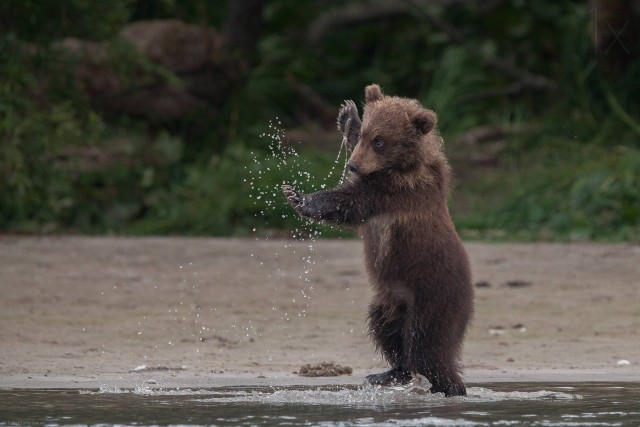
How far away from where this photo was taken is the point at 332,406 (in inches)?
250

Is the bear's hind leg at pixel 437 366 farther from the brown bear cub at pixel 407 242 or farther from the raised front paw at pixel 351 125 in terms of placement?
the raised front paw at pixel 351 125

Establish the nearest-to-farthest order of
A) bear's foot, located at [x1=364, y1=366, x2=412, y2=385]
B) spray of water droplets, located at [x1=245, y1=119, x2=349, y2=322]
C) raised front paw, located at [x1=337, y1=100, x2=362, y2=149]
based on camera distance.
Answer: bear's foot, located at [x1=364, y1=366, x2=412, y2=385], raised front paw, located at [x1=337, y1=100, x2=362, y2=149], spray of water droplets, located at [x1=245, y1=119, x2=349, y2=322]

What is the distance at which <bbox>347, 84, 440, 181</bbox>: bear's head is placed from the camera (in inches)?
257

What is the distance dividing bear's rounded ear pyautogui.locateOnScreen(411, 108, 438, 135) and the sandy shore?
1.57m

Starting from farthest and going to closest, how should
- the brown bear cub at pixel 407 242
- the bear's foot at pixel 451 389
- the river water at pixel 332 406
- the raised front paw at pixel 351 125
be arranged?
the raised front paw at pixel 351 125 → the bear's foot at pixel 451 389 → the brown bear cub at pixel 407 242 → the river water at pixel 332 406

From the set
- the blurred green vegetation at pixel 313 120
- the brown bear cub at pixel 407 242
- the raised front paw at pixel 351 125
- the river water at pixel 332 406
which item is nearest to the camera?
the river water at pixel 332 406

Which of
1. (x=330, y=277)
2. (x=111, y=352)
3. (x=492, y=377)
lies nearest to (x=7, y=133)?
(x=330, y=277)

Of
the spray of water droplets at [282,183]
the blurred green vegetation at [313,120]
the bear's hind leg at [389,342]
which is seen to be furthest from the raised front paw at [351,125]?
the blurred green vegetation at [313,120]

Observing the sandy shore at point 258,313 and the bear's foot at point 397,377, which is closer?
the bear's foot at point 397,377

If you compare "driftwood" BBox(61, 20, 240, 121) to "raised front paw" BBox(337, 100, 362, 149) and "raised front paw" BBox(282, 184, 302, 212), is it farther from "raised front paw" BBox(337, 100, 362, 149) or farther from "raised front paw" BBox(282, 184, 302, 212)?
"raised front paw" BBox(282, 184, 302, 212)

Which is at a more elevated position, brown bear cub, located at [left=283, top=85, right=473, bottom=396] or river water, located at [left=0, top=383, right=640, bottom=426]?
brown bear cub, located at [left=283, top=85, right=473, bottom=396]

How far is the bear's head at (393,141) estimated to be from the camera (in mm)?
6520

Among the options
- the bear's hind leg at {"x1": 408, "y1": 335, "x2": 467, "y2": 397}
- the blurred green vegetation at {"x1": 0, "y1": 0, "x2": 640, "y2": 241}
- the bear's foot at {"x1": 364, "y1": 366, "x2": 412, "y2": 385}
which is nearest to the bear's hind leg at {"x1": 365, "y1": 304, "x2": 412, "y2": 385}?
the bear's foot at {"x1": 364, "y1": 366, "x2": 412, "y2": 385}

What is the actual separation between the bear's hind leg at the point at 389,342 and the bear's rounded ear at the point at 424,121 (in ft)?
3.08
